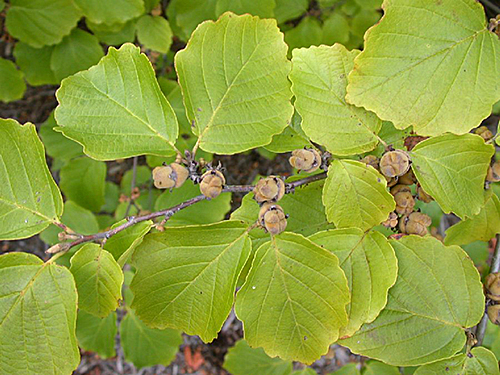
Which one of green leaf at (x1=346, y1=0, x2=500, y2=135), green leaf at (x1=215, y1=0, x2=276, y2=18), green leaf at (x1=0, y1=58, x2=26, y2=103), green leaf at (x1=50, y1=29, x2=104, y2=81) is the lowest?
green leaf at (x1=0, y1=58, x2=26, y2=103)

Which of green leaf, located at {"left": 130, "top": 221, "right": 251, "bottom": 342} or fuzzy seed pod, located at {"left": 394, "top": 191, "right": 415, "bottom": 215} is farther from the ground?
fuzzy seed pod, located at {"left": 394, "top": 191, "right": 415, "bottom": 215}

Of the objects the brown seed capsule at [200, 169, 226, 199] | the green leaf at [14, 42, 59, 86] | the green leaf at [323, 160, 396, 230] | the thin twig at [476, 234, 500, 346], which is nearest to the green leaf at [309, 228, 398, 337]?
the green leaf at [323, 160, 396, 230]

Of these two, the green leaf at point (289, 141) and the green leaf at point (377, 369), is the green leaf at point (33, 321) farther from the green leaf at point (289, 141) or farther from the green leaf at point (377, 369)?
the green leaf at point (377, 369)

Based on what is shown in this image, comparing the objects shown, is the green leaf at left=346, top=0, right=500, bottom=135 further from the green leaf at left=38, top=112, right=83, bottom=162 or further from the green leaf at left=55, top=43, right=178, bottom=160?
the green leaf at left=38, top=112, right=83, bottom=162

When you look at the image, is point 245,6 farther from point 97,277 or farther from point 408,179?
point 97,277

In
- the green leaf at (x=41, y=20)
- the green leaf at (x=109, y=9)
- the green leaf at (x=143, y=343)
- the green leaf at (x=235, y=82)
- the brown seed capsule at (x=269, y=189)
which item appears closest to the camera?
the brown seed capsule at (x=269, y=189)

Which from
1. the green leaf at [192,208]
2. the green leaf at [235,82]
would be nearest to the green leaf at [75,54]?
the green leaf at [192,208]

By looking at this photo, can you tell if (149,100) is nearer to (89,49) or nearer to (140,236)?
(140,236)
